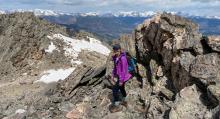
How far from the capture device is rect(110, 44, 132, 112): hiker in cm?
2225

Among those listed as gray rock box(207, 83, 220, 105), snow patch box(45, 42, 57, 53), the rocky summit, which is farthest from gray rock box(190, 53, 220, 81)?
snow patch box(45, 42, 57, 53)

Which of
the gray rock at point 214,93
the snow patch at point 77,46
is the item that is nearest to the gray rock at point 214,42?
the gray rock at point 214,93

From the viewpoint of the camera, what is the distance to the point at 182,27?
2247cm

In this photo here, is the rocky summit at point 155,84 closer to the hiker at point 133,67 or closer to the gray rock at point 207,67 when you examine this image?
the gray rock at point 207,67

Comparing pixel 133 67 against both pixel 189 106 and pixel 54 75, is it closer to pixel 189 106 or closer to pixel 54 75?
pixel 189 106

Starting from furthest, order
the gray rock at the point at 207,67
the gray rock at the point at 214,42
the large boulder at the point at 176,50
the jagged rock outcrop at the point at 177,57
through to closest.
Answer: the gray rock at the point at 214,42, the large boulder at the point at 176,50, the jagged rock outcrop at the point at 177,57, the gray rock at the point at 207,67

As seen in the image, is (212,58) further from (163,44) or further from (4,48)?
(4,48)

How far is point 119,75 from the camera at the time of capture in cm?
2286

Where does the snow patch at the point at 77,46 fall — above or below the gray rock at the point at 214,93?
below

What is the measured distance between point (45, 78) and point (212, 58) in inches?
1175

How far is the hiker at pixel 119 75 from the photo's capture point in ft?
73.0

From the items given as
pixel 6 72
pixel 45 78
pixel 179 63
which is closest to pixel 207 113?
pixel 179 63

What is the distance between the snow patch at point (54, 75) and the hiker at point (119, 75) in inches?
892

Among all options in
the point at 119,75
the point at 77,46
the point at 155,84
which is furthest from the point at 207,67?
the point at 77,46
